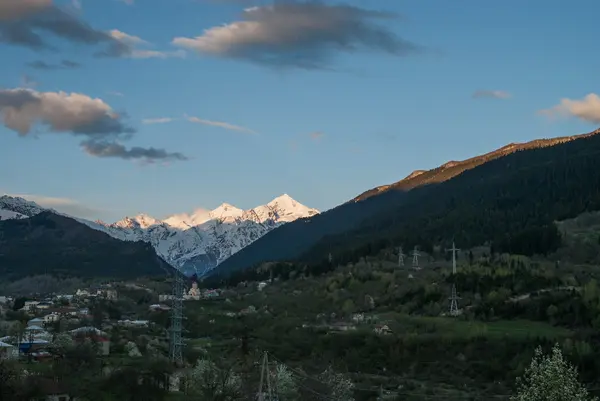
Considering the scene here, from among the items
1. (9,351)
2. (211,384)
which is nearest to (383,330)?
(211,384)

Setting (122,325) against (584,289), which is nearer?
(584,289)

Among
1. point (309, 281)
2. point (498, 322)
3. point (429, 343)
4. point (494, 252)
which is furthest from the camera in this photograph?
point (309, 281)

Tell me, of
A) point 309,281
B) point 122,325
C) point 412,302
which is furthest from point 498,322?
point 309,281

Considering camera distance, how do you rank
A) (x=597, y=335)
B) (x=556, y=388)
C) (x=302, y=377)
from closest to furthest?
1. (x=556, y=388)
2. (x=302, y=377)
3. (x=597, y=335)

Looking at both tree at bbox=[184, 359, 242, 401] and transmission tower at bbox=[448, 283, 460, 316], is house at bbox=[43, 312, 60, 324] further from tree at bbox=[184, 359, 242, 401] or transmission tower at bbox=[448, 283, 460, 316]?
transmission tower at bbox=[448, 283, 460, 316]

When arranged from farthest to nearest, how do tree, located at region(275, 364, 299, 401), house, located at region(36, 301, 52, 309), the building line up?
house, located at region(36, 301, 52, 309) < the building < tree, located at region(275, 364, 299, 401)

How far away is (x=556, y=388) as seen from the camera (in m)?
33.1

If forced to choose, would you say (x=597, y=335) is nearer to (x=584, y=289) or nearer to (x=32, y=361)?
(x=584, y=289)

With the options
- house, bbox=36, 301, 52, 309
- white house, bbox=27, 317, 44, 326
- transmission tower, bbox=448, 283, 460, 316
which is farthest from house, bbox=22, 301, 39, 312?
transmission tower, bbox=448, 283, 460, 316

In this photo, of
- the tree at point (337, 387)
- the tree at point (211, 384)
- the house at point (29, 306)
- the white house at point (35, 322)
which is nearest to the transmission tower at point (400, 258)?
the house at point (29, 306)

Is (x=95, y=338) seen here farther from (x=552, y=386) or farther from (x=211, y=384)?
(x=552, y=386)

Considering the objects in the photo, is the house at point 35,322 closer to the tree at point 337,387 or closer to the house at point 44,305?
the house at point 44,305

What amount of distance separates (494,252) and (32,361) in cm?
10365

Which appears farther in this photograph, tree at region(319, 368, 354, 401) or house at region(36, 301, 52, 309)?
house at region(36, 301, 52, 309)
